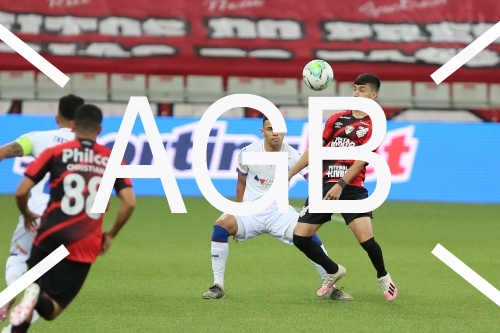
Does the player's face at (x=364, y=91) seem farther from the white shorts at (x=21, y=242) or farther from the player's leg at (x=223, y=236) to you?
the white shorts at (x=21, y=242)

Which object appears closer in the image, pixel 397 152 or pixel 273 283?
pixel 273 283

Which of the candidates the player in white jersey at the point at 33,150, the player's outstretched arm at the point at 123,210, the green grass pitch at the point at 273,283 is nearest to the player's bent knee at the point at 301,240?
the green grass pitch at the point at 273,283

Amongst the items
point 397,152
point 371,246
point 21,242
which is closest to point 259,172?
point 371,246

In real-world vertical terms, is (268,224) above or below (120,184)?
below

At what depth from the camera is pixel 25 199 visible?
6.02m

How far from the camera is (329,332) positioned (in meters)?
7.18

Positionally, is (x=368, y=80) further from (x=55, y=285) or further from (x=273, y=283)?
(x=55, y=285)

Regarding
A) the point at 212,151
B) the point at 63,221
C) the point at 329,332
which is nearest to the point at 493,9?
the point at 212,151

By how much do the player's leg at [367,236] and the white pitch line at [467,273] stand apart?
3.40 feet

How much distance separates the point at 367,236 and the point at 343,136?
0.92 m

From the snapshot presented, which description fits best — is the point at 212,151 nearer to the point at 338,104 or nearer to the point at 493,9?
the point at 338,104

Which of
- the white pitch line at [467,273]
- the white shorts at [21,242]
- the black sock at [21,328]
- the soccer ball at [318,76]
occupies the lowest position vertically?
the white pitch line at [467,273]

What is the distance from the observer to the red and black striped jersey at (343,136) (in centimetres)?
843

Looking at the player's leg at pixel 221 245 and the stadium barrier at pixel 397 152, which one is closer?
the player's leg at pixel 221 245
